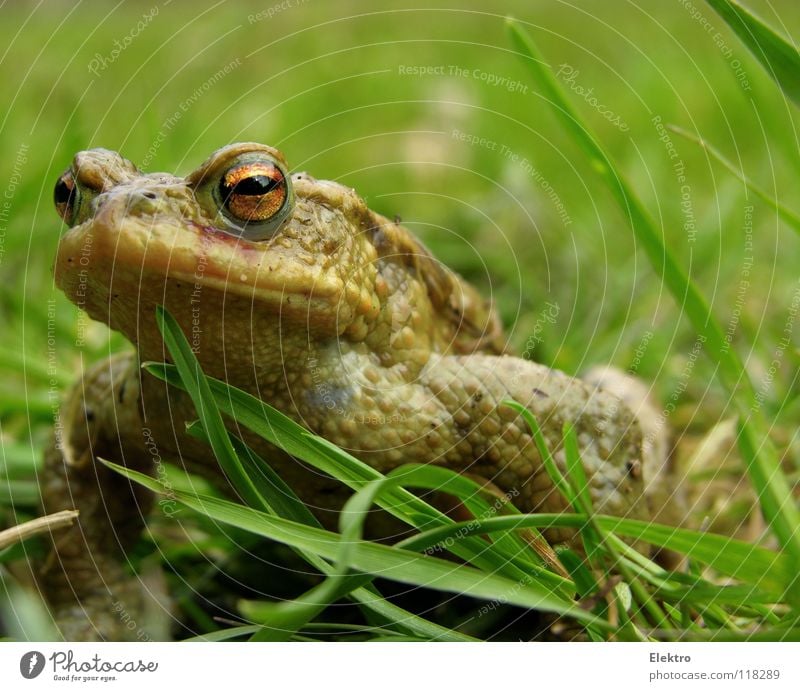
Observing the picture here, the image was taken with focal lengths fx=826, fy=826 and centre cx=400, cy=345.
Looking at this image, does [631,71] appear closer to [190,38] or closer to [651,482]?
[190,38]

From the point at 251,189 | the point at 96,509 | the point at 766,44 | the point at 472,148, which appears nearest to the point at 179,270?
the point at 251,189

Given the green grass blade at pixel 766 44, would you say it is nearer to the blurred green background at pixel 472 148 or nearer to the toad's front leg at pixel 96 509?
the blurred green background at pixel 472 148

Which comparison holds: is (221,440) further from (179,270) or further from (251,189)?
(251,189)

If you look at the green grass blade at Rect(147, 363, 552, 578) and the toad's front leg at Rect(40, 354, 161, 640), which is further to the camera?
the toad's front leg at Rect(40, 354, 161, 640)

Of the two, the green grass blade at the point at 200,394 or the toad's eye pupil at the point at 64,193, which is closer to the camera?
the green grass blade at the point at 200,394

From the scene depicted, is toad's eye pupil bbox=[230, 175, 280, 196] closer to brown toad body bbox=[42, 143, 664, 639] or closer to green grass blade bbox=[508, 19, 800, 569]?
brown toad body bbox=[42, 143, 664, 639]

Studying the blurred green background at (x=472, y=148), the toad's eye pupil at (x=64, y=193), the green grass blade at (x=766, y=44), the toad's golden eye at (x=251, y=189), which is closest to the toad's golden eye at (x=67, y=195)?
the toad's eye pupil at (x=64, y=193)

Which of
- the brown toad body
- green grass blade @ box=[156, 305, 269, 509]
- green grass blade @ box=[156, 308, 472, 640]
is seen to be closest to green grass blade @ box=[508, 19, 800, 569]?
the brown toad body
